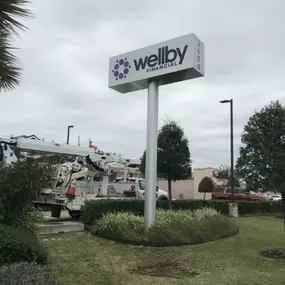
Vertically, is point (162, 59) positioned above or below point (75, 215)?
above

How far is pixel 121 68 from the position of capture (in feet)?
43.1

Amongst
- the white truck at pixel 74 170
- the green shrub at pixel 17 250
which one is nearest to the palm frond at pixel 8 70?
the green shrub at pixel 17 250

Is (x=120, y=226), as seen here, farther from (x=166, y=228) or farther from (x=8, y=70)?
(x=8, y=70)

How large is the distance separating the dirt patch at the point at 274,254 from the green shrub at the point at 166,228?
5.68 ft

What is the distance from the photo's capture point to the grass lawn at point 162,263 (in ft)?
23.4

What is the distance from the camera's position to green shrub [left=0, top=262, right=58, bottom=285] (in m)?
4.25

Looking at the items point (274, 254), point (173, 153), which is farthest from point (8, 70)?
point (173, 153)

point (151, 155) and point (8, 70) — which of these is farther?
point (151, 155)

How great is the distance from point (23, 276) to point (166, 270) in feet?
14.3

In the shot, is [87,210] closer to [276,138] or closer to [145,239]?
[145,239]

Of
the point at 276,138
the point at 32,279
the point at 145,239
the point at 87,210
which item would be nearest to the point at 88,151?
the point at 87,210

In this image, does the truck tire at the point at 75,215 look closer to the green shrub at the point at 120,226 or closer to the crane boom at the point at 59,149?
the crane boom at the point at 59,149

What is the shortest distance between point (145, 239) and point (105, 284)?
12.7ft

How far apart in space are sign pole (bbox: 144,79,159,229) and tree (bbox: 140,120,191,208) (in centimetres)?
651
